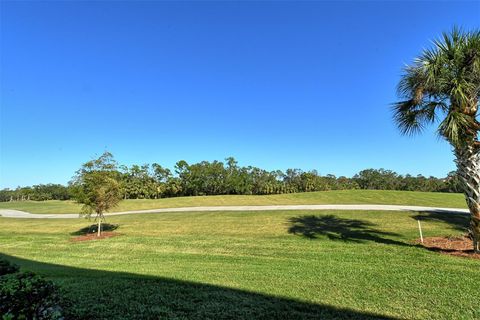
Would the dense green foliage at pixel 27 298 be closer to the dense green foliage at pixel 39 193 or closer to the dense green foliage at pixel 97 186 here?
the dense green foliage at pixel 97 186

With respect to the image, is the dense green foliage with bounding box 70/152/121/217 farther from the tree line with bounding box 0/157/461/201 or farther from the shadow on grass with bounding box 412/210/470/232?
the tree line with bounding box 0/157/461/201

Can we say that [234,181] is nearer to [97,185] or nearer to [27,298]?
[97,185]

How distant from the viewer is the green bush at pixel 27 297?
8.47ft

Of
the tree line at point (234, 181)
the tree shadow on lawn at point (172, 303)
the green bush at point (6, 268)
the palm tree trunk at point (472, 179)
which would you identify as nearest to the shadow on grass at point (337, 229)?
Answer: the palm tree trunk at point (472, 179)

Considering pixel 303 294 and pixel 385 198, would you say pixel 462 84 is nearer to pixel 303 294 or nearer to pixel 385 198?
pixel 303 294

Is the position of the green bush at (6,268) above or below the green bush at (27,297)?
below

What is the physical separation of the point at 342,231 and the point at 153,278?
9168 mm

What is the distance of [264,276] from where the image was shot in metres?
6.35

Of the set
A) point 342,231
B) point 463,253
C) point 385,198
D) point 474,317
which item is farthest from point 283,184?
point 474,317

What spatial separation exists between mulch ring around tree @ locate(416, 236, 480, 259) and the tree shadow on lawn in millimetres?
5570

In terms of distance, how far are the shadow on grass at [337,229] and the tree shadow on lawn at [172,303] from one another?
6.81m

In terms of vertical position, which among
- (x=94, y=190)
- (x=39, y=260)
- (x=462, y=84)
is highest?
(x=462, y=84)

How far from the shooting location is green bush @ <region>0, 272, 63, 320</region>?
2.58m

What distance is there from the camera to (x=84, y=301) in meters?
4.88
